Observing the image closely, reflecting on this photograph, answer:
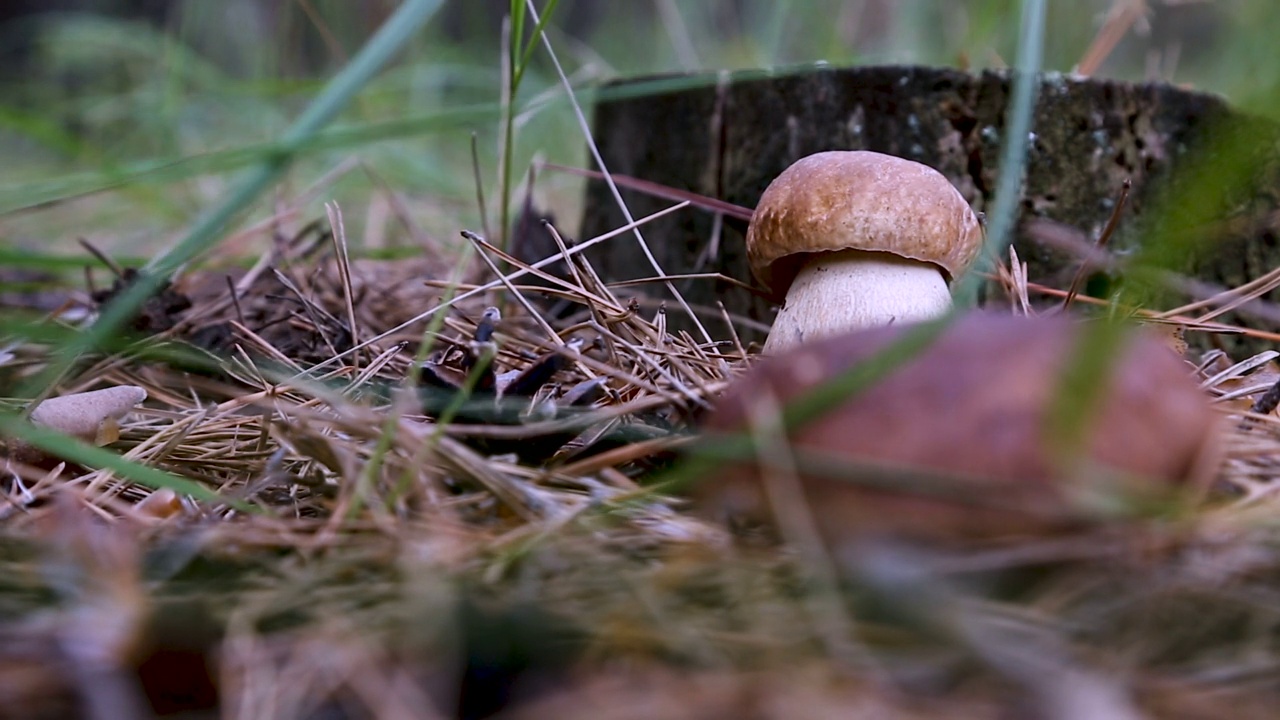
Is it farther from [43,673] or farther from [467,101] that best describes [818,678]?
[467,101]

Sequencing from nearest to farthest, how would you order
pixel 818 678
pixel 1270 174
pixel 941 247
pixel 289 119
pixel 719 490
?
pixel 818 678
pixel 719 490
pixel 941 247
pixel 1270 174
pixel 289 119

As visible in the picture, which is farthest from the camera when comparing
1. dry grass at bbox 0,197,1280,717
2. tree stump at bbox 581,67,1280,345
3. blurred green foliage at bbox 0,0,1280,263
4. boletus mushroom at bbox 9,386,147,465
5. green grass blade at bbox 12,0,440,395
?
blurred green foliage at bbox 0,0,1280,263

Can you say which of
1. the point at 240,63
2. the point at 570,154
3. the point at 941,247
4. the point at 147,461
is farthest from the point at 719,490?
the point at 240,63

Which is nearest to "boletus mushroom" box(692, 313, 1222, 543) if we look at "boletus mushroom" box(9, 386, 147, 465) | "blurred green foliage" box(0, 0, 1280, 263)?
"boletus mushroom" box(9, 386, 147, 465)

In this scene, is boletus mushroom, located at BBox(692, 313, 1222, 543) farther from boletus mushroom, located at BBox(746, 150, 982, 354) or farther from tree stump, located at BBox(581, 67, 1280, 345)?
tree stump, located at BBox(581, 67, 1280, 345)

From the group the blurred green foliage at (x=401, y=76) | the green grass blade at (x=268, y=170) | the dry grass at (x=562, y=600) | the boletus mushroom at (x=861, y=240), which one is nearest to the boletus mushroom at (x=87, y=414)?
the dry grass at (x=562, y=600)

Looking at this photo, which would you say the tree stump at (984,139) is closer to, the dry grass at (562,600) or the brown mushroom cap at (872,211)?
the brown mushroom cap at (872,211)
